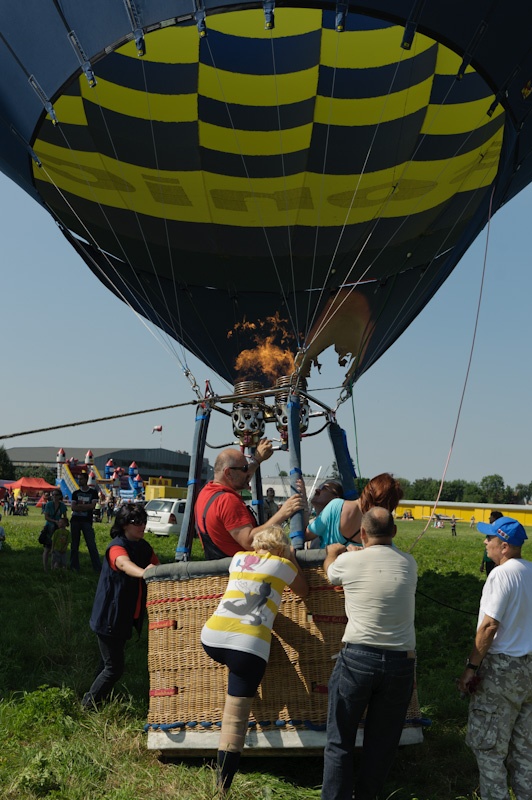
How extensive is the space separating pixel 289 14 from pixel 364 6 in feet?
7.63

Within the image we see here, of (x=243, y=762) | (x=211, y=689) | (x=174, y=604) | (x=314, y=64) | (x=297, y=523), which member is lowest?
(x=243, y=762)

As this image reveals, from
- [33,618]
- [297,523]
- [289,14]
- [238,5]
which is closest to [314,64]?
[289,14]

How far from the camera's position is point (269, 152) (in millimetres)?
9734

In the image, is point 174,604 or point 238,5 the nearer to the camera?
point 174,604


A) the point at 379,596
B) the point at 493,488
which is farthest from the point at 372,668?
the point at 493,488

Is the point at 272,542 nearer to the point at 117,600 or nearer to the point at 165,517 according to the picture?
the point at 117,600

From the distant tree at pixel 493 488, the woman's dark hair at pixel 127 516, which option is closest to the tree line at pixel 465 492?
the distant tree at pixel 493 488

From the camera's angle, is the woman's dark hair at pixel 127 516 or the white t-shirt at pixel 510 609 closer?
the white t-shirt at pixel 510 609

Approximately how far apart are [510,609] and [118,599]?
7.66 ft

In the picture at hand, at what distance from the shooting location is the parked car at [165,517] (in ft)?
59.4

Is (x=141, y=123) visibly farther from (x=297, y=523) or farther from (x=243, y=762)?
(x=243, y=762)

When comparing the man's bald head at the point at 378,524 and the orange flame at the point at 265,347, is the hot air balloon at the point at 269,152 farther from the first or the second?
the man's bald head at the point at 378,524

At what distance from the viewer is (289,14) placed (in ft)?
27.9

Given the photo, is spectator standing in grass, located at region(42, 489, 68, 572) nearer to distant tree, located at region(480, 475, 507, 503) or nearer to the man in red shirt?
the man in red shirt
